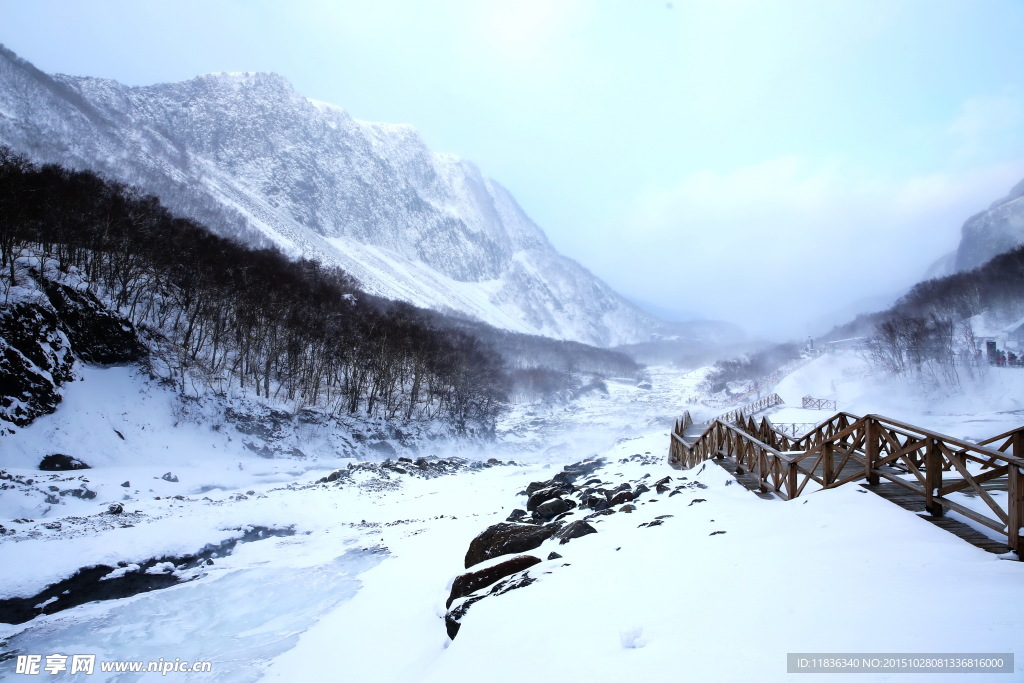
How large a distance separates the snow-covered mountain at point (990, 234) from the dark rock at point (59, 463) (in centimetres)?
18046

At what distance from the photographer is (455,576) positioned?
952 cm

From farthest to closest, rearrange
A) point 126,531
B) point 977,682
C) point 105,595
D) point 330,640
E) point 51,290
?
point 51,290
point 126,531
point 105,595
point 330,640
point 977,682

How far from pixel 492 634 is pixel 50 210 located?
41.8 metres

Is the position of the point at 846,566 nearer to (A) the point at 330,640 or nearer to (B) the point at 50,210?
(A) the point at 330,640

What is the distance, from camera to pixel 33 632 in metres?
9.54

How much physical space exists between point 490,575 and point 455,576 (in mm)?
1932

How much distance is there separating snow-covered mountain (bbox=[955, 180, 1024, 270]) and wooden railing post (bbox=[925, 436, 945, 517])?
170m

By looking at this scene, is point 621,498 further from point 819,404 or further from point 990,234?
point 990,234

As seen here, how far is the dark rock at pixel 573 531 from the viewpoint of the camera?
8.94 metres

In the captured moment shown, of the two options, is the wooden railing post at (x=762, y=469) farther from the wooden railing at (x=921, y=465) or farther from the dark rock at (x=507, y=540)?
the dark rock at (x=507, y=540)

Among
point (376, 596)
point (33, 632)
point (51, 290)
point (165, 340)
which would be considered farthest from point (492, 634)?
point (165, 340)

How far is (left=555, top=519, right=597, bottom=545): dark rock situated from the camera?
29.3 feet

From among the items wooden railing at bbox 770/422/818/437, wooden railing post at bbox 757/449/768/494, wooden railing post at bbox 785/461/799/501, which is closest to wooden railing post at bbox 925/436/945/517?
wooden railing post at bbox 785/461/799/501

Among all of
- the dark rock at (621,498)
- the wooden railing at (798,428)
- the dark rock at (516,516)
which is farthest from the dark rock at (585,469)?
the wooden railing at (798,428)
